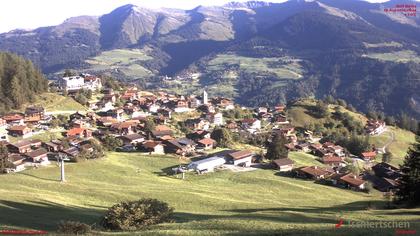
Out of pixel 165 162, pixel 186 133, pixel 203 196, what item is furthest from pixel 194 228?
pixel 186 133

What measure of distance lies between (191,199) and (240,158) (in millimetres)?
34803

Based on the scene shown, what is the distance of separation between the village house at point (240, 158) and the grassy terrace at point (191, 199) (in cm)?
542

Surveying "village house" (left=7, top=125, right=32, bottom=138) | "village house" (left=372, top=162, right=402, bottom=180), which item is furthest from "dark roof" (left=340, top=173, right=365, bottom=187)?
"village house" (left=7, top=125, right=32, bottom=138)

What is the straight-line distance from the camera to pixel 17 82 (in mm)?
108312

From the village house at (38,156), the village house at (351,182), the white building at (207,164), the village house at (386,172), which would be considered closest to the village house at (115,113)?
the white building at (207,164)

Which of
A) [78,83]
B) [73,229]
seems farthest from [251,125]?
[73,229]

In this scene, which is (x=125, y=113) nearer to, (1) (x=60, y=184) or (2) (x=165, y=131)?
(2) (x=165, y=131)

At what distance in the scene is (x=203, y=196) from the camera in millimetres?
52188

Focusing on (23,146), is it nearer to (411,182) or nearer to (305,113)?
(411,182)

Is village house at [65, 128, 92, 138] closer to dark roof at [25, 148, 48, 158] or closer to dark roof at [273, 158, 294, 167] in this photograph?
dark roof at [25, 148, 48, 158]

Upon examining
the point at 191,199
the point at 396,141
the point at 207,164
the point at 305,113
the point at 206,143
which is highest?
the point at 191,199

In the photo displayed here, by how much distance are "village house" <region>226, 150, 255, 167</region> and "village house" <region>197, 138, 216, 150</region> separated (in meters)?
11.8

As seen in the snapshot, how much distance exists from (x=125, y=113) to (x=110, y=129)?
24.9 metres

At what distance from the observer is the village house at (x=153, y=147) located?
87.2 meters
